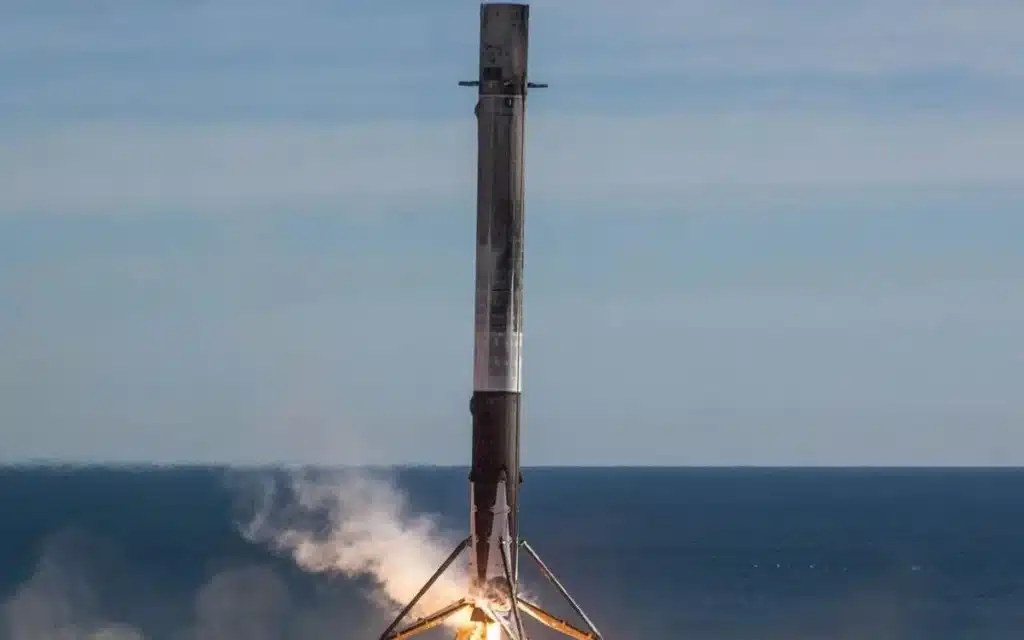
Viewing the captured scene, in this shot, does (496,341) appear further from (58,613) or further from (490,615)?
(58,613)

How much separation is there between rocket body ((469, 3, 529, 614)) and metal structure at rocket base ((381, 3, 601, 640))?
0.03 metres

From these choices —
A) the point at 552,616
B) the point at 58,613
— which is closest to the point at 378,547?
the point at 58,613

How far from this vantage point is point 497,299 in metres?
60.1

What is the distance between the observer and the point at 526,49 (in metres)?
60.1

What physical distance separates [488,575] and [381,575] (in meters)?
98.1

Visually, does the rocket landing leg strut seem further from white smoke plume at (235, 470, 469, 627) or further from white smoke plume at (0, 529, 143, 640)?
white smoke plume at (0, 529, 143, 640)

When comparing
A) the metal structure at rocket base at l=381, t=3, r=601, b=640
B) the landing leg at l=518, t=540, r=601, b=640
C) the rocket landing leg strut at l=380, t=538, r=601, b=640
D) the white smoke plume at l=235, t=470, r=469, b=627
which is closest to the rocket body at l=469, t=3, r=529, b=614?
the metal structure at rocket base at l=381, t=3, r=601, b=640

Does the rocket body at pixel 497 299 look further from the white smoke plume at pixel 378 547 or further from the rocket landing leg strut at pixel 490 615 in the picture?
the white smoke plume at pixel 378 547

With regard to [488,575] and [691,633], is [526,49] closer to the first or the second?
[488,575]

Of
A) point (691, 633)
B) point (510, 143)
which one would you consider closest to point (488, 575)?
point (510, 143)

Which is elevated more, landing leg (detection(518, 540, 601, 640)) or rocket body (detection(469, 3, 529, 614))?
rocket body (detection(469, 3, 529, 614))

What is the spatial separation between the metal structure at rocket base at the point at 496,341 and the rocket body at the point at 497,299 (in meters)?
0.03

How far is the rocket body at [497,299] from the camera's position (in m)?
59.7

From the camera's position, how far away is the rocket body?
5972 cm
